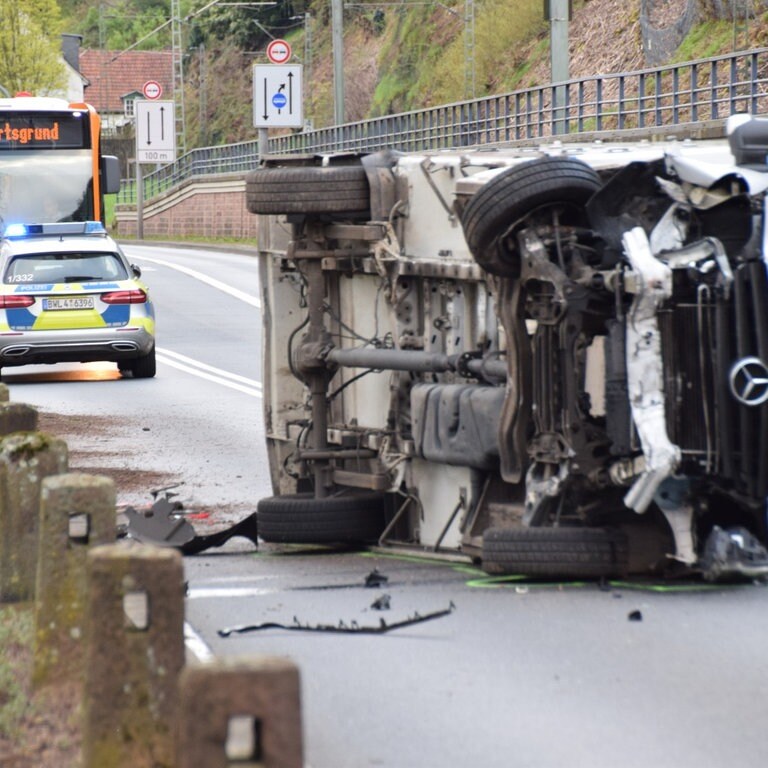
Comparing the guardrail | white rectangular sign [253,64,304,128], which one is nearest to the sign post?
the guardrail

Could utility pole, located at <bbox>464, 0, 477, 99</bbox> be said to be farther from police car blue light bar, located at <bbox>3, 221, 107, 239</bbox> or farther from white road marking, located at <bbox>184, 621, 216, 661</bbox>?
white road marking, located at <bbox>184, 621, 216, 661</bbox>

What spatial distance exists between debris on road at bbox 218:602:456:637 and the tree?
8592cm

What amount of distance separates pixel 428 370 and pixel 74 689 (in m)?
3.15

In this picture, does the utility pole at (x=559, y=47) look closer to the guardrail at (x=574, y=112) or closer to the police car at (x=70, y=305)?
the guardrail at (x=574, y=112)

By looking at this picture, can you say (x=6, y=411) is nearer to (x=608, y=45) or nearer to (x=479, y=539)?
(x=479, y=539)

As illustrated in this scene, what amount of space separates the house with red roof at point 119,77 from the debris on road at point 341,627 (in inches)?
5384

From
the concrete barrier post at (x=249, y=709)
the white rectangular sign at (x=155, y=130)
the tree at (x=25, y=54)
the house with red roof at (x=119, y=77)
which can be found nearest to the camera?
the concrete barrier post at (x=249, y=709)

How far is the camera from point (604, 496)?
7.96 m

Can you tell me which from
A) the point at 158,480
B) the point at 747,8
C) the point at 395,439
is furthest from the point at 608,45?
the point at 395,439

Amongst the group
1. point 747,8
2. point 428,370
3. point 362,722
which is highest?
point 747,8

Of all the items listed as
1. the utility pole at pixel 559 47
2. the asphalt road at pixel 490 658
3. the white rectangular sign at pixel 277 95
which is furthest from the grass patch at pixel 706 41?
the asphalt road at pixel 490 658

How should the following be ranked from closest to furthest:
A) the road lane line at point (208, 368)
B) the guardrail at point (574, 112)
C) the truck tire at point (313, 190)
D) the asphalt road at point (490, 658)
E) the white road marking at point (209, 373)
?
the asphalt road at point (490, 658) < the truck tire at point (313, 190) < the white road marking at point (209, 373) < the road lane line at point (208, 368) < the guardrail at point (574, 112)

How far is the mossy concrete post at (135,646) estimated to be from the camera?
15.8ft

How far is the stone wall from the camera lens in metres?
65.8
